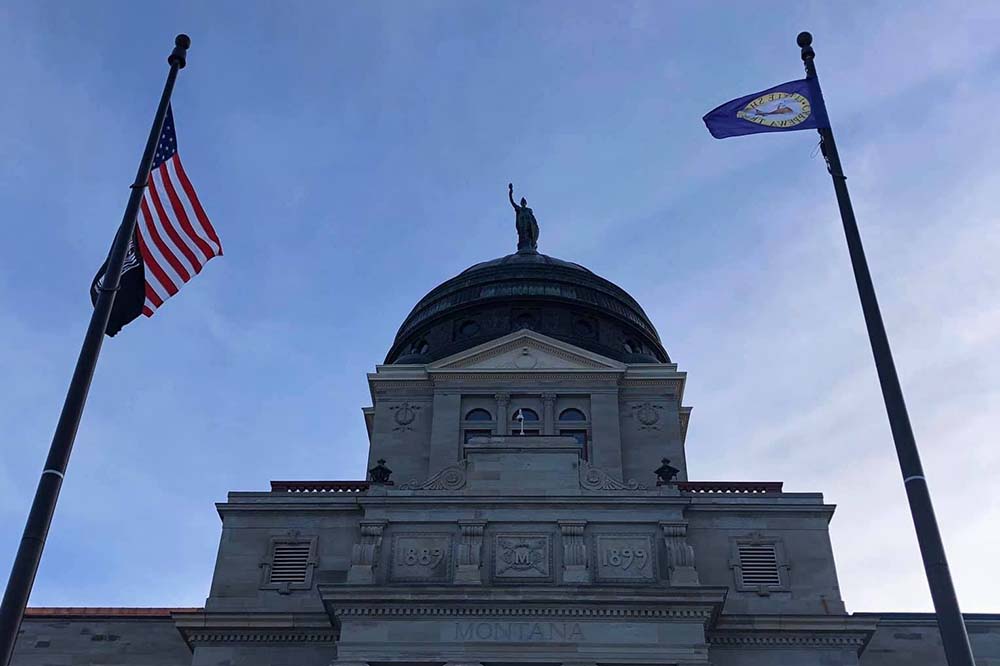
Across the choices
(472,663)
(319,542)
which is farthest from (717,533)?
(319,542)

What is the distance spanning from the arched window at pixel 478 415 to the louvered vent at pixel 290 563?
10.6 meters

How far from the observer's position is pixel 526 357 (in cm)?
4238

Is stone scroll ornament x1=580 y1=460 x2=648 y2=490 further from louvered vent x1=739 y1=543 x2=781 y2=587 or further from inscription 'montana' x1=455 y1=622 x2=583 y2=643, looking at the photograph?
inscription 'montana' x1=455 y1=622 x2=583 y2=643

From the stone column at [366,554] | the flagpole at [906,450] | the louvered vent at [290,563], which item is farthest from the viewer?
the louvered vent at [290,563]

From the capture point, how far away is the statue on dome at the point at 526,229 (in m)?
54.3

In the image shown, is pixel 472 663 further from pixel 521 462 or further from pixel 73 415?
pixel 73 415

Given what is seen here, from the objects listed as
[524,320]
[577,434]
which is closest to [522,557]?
[577,434]

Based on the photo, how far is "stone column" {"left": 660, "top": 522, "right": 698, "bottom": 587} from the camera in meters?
29.2

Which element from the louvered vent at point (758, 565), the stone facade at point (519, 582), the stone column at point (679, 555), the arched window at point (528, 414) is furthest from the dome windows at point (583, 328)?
the stone column at point (679, 555)

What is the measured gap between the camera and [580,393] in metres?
41.4

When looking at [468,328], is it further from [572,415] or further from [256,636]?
[256,636]

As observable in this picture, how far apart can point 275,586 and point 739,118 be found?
19.5m

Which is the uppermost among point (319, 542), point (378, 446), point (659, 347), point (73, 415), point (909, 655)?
point (659, 347)

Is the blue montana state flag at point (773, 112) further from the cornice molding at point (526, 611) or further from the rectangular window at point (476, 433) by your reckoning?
the rectangular window at point (476, 433)
